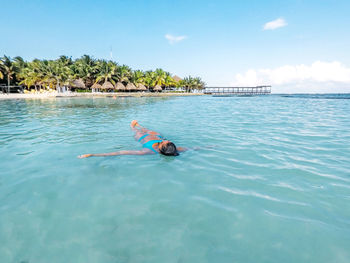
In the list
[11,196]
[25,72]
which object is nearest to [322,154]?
[11,196]

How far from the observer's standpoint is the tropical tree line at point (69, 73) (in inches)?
1405

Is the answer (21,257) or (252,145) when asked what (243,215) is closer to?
(21,257)

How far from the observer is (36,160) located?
4301mm

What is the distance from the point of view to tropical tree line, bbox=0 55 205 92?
35.7 metres

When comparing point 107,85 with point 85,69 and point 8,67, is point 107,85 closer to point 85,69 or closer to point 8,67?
point 85,69

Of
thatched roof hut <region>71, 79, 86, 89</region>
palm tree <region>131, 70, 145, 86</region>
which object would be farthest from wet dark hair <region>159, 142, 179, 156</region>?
palm tree <region>131, 70, 145, 86</region>

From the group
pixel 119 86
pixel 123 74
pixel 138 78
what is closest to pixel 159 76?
pixel 138 78

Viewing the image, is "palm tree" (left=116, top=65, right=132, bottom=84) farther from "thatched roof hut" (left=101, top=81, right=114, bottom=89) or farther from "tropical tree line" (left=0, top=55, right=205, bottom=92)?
"thatched roof hut" (left=101, top=81, right=114, bottom=89)

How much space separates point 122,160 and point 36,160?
1.97 meters

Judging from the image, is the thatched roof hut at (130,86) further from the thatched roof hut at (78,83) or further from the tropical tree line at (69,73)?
the thatched roof hut at (78,83)

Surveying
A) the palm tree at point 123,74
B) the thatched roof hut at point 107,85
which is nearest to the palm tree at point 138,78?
the palm tree at point 123,74

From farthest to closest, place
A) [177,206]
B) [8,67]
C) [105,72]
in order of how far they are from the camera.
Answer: [105,72]
[8,67]
[177,206]

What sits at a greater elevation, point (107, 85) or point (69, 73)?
point (69, 73)

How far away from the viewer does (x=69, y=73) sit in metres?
Result: 38.8
